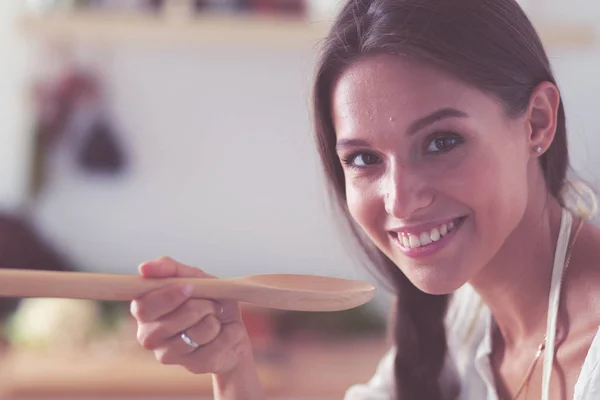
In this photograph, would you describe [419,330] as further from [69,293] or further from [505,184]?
[69,293]

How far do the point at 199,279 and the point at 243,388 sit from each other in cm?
22

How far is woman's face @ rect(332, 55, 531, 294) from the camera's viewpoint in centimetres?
80

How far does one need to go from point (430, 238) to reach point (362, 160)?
11 cm

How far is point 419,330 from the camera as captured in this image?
44.4 inches

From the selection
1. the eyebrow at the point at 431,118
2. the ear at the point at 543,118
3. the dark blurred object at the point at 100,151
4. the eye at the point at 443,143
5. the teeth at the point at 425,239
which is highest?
the ear at the point at 543,118

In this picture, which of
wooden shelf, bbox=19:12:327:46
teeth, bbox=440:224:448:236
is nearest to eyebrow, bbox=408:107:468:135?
teeth, bbox=440:224:448:236

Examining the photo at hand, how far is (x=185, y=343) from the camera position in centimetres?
85

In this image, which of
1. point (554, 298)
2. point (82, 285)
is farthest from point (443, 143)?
point (82, 285)

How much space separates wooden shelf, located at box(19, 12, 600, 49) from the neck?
48.6 inches

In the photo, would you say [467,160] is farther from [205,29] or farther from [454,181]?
[205,29]

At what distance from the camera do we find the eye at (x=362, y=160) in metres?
0.86

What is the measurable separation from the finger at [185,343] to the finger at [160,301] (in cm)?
5

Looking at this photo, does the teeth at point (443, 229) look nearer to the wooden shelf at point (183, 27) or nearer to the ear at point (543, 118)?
the ear at point (543, 118)

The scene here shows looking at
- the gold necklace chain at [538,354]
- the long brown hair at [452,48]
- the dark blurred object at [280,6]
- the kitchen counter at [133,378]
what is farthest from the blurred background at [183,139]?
the long brown hair at [452,48]
